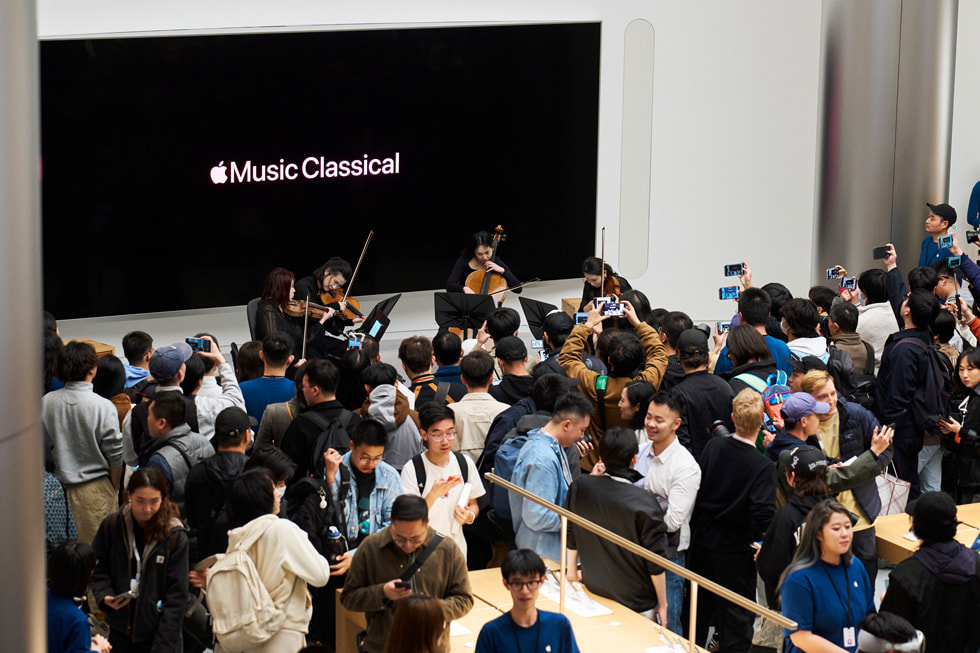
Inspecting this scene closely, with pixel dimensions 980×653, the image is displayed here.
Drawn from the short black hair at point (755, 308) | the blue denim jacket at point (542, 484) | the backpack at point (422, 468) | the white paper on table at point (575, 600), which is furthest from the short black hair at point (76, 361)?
the short black hair at point (755, 308)

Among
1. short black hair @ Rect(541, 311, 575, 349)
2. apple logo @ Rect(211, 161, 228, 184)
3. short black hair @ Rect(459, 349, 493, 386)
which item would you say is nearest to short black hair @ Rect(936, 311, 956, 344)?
short black hair @ Rect(541, 311, 575, 349)

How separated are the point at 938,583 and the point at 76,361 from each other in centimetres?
394

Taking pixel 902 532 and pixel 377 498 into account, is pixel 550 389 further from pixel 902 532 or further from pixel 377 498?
pixel 902 532

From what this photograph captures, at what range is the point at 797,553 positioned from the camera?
458cm

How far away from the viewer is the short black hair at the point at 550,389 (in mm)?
6121

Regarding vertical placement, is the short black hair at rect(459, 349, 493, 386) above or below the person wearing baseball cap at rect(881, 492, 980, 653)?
above

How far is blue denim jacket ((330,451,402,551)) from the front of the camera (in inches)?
208

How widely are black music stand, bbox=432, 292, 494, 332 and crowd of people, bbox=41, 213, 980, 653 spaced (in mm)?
1137

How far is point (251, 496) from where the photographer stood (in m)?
4.77

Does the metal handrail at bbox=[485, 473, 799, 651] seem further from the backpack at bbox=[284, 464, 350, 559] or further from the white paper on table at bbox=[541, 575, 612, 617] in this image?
the backpack at bbox=[284, 464, 350, 559]

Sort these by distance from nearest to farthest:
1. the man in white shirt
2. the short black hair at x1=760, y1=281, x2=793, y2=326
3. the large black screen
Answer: the man in white shirt → the short black hair at x1=760, y1=281, x2=793, y2=326 → the large black screen

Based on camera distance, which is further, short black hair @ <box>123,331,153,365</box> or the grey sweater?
short black hair @ <box>123,331,153,365</box>

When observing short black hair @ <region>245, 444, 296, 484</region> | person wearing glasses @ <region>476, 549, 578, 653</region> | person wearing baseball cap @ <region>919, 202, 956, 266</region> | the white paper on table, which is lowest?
the white paper on table

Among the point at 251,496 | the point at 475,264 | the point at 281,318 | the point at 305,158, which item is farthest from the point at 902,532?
the point at 305,158
